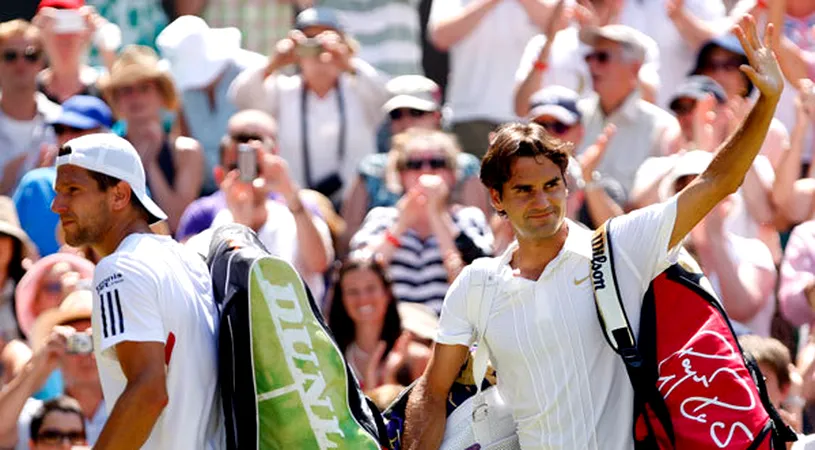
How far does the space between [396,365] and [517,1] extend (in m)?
3.07

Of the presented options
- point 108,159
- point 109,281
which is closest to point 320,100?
point 108,159

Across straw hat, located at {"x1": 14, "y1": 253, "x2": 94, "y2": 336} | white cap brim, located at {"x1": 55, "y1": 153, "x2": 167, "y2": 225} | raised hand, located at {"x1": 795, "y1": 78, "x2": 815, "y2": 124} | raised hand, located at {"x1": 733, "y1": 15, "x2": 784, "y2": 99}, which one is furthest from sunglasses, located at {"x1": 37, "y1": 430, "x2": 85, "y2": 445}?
raised hand, located at {"x1": 795, "y1": 78, "x2": 815, "y2": 124}

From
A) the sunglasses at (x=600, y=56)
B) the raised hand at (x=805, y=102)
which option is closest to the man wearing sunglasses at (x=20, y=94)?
the sunglasses at (x=600, y=56)

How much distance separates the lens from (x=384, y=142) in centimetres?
986

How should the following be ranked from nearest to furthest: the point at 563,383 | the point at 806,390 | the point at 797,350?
the point at 563,383
the point at 806,390
the point at 797,350

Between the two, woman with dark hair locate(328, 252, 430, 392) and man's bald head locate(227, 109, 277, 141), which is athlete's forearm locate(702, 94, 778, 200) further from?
man's bald head locate(227, 109, 277, 141)

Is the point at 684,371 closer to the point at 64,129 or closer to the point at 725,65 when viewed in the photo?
the point at 725,65

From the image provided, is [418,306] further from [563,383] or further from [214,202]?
[563,383]

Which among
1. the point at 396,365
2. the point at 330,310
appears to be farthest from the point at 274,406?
the point at 330,310

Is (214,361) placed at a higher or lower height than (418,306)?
higher

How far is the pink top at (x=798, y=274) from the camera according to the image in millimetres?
8211

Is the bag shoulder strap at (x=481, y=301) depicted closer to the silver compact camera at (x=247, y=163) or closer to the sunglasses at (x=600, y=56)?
the silver compact camera at (x=247, y=163)

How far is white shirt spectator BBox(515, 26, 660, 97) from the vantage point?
9.91m

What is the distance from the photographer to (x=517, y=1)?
10148 millimetres
